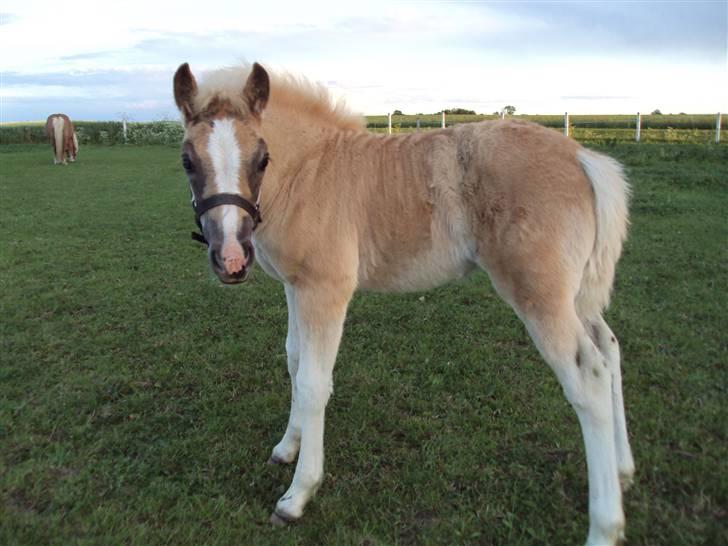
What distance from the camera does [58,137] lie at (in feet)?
67.3

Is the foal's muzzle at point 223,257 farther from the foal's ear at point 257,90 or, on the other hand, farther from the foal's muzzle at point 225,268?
the foal's ear at point 257,90

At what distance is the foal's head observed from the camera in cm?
261

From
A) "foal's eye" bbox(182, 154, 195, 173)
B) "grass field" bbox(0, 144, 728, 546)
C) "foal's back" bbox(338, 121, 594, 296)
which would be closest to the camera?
"foal's eye" bbox(182, 154, 195, 173)

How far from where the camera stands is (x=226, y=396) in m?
4.29

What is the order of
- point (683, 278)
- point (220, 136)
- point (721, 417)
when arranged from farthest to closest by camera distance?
point (683, 278) → point (721, 417) → point (220, 136)

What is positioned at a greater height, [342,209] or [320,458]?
[342,209]

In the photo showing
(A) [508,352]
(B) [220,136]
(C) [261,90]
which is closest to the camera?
(B) [220,136]

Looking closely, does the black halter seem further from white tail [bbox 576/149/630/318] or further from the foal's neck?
white tail [bbox 576/149/630/318]

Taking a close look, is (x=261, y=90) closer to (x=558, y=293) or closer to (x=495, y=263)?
(x=495, y=263)

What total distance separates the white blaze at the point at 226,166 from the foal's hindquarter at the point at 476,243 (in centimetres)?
48

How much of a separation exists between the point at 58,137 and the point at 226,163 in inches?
827

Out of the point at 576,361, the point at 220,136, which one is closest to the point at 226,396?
the point at 220,136

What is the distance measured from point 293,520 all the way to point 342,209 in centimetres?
167

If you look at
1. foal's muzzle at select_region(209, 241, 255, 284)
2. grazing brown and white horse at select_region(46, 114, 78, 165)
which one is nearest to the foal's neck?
foal's muzzle at select_region(209, 241, 255, 284)
